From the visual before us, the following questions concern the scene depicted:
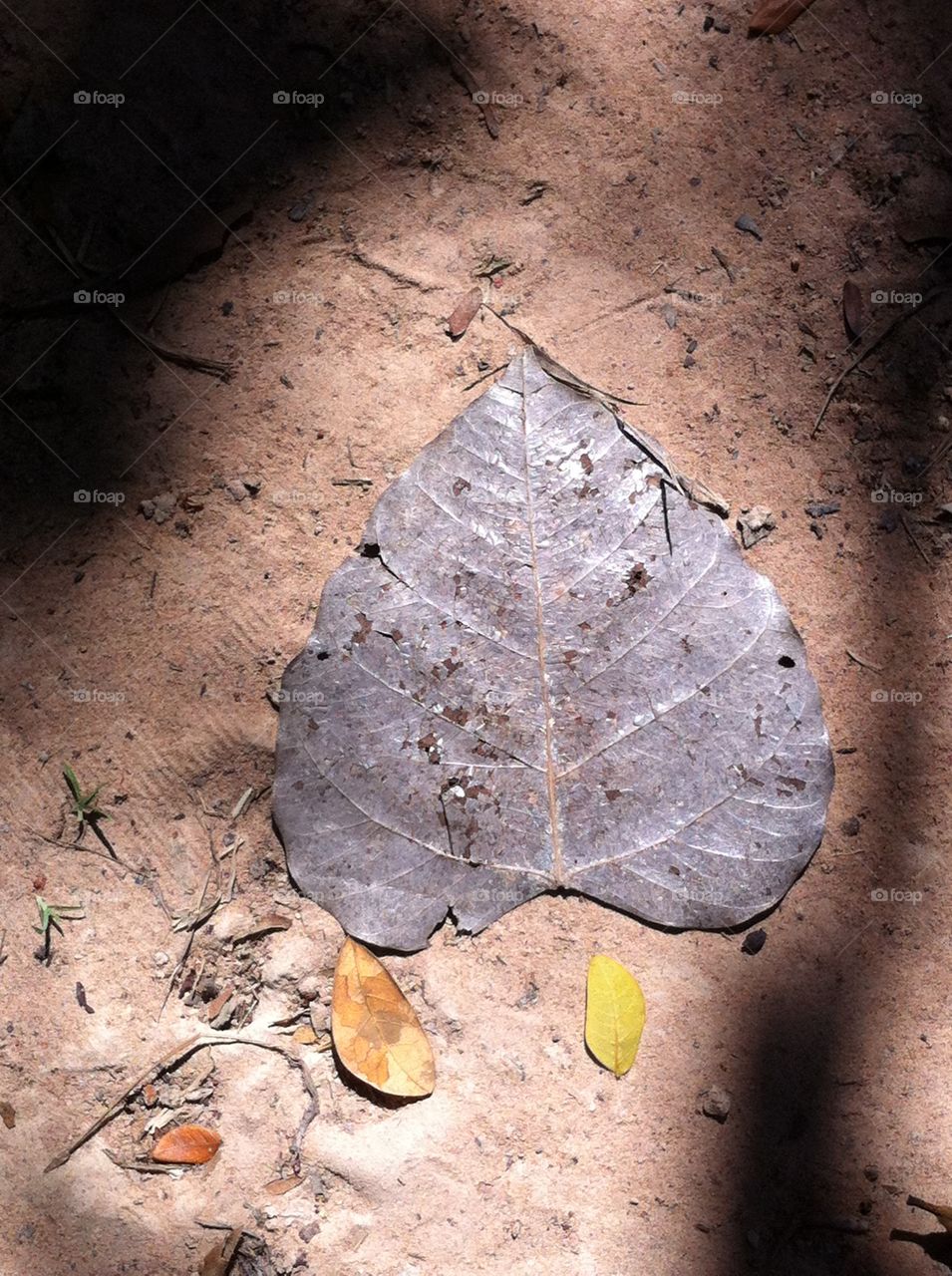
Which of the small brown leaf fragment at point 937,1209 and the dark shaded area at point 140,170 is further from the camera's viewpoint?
the dark shaded area at point 140,170

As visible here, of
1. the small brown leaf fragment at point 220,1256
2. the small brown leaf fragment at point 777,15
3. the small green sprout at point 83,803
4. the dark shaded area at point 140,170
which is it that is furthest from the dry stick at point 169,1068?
the small brown leaf fragment at point 777,15

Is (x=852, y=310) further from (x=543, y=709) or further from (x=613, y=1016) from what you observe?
(x=613, y=1016)

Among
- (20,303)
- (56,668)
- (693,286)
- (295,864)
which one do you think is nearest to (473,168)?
(693,286)

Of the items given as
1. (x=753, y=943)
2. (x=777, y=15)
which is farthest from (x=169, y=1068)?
(x=777, y=15)

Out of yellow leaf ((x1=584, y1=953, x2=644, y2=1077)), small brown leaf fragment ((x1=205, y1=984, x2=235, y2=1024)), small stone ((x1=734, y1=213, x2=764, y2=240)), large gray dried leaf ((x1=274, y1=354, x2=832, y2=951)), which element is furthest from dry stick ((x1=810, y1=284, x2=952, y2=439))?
small brown leaf fragment ((x1=205, y1=984, x2=235, y2=1024))

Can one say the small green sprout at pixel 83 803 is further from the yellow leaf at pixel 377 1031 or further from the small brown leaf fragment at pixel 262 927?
the yellow leaf at pixel 377 1031

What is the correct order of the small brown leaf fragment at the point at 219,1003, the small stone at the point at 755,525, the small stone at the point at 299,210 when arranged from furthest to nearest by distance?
1. the small stone at the point at 299,210
2. the small stone at the point at 755,525
3. the small brown leaf fragment at the point at 219,1003

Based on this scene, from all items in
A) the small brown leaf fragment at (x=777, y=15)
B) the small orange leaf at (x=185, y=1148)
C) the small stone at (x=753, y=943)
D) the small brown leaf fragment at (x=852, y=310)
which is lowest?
the small stone at (x=753, y=943)

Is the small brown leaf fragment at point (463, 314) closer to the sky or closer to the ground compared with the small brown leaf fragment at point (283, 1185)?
closer to the sky
